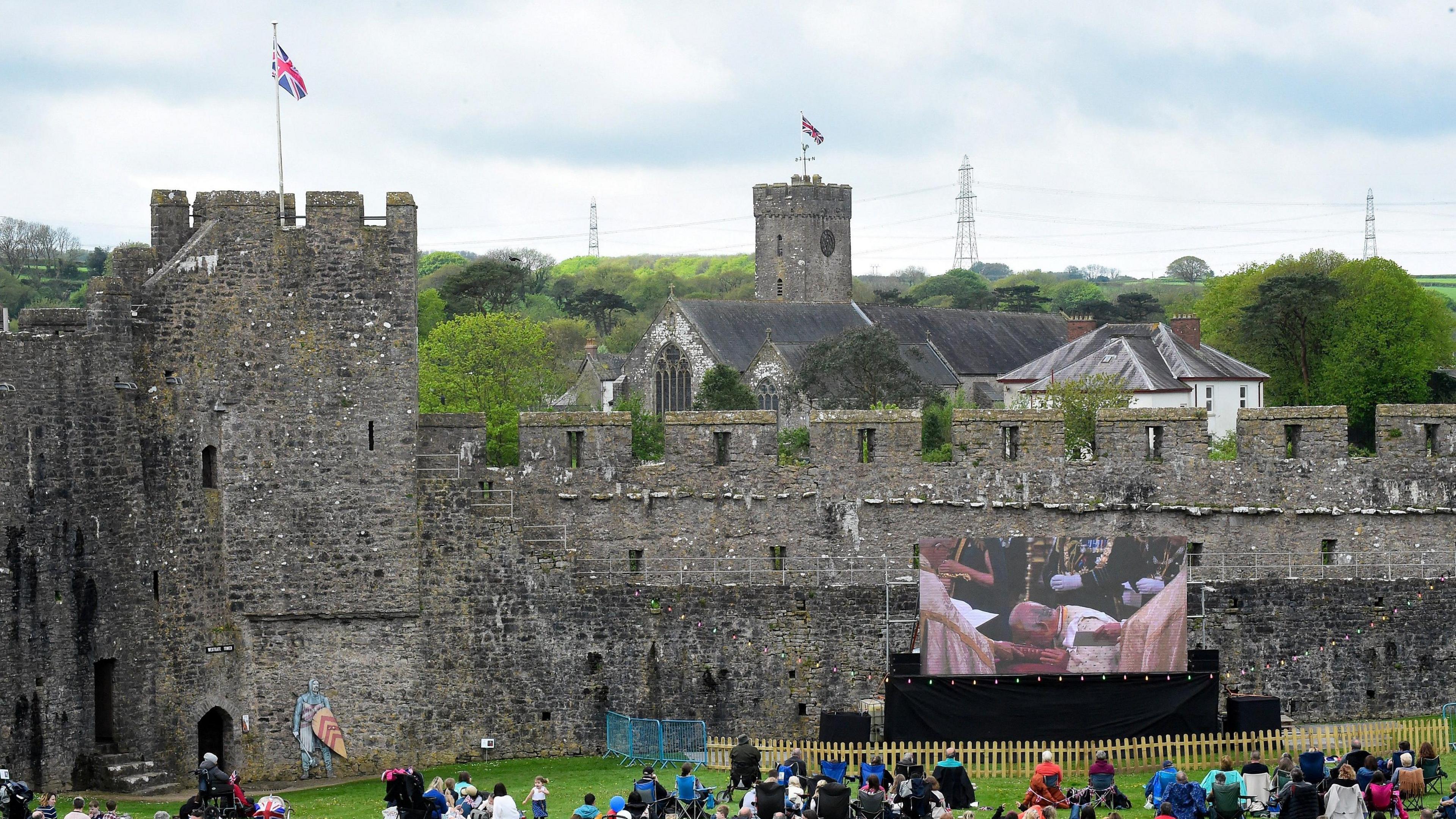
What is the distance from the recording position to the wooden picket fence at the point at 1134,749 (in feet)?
86.5

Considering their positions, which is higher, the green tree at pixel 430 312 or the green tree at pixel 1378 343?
the green tree at pixel 430 312

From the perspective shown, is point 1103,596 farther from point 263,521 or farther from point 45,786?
point 45,786

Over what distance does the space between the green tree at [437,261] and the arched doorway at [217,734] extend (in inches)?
4888

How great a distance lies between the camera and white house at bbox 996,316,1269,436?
2657 inches

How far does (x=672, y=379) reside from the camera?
96562 mm

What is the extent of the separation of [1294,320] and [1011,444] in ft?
156

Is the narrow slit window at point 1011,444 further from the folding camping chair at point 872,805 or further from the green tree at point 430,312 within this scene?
the green tree at point 430,312

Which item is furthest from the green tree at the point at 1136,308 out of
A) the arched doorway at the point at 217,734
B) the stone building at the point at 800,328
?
the arched doorway at the point at 217,734

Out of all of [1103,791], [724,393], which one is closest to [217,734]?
[1103,791]

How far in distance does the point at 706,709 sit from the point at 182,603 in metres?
8.33

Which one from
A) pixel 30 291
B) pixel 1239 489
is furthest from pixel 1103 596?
pixel 30 291

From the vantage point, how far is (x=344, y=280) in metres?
28.4

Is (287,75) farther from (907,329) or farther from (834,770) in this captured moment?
(907,329)

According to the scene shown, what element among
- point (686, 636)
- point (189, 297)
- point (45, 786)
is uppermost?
point (189, 297)
